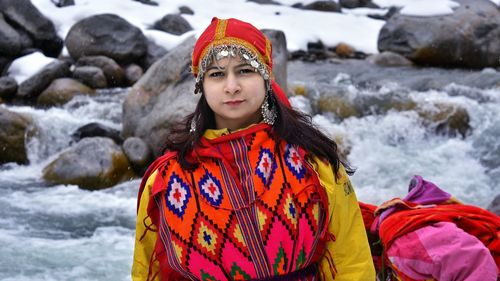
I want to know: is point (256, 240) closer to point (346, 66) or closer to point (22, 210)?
point (22, 210)

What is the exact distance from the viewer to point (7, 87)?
31.0 ft

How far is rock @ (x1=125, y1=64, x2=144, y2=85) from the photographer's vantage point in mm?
10656

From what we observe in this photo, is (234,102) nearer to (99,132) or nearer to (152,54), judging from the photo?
(99,132)

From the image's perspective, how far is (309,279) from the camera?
5.93 feet

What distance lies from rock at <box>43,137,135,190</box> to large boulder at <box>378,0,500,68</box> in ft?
21.4

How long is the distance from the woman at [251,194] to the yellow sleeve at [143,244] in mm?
40

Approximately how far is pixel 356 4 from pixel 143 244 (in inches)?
647

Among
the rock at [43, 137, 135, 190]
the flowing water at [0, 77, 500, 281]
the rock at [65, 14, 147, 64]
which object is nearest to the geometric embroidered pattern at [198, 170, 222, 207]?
the flowing water at [0, 77, 500, 281]

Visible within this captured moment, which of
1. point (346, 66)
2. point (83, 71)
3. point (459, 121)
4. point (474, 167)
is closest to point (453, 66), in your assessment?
point (346, 66)

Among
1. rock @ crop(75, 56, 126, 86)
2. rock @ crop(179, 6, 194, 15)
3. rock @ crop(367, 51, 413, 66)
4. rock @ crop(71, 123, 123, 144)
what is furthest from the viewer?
rock @ crop(179, 6, 194, 15)

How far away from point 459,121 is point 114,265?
4987 mm

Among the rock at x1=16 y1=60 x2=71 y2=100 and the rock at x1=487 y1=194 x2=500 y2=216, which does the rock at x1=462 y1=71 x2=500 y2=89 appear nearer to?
the rock at x1=487 y1=194 x2=500 y2=216

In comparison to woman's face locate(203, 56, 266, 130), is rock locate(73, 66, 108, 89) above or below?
below

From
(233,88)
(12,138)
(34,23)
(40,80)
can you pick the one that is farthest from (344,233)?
(34,23)
